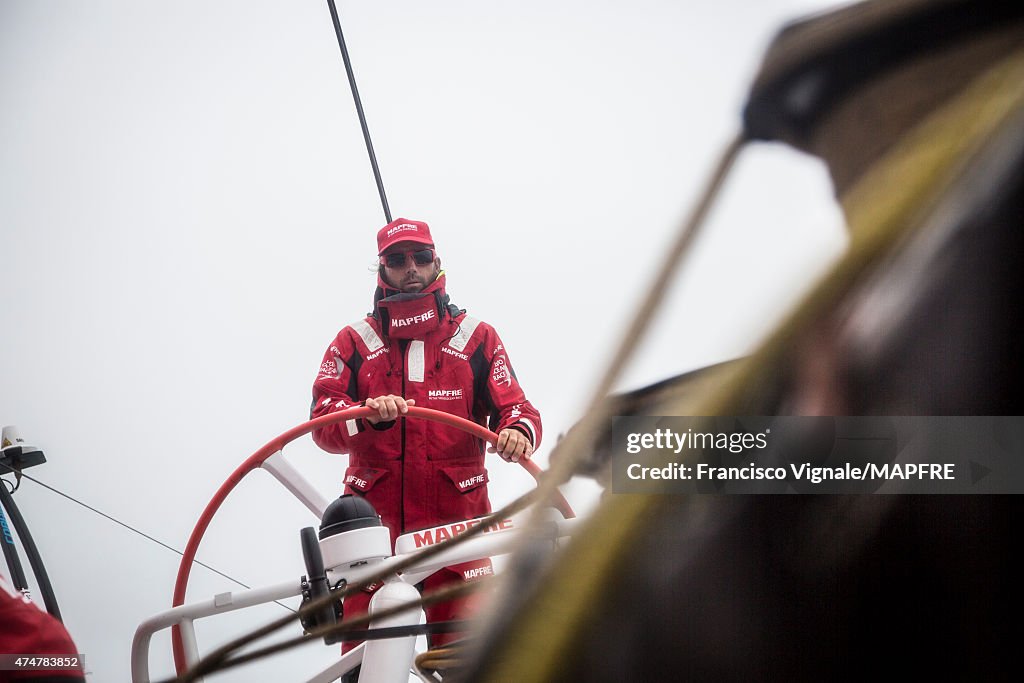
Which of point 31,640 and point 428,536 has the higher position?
point 428,536

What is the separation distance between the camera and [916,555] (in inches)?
13.7

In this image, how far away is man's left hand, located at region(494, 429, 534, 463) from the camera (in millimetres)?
1550

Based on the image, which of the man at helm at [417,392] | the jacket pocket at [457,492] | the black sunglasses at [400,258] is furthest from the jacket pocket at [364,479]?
the black sunglasses at [400,258]

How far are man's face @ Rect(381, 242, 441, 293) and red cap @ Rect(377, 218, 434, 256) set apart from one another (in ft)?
0.05

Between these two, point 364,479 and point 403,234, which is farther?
point 403,234

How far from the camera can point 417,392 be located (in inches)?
77.8

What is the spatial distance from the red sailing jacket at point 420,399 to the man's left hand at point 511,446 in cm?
20

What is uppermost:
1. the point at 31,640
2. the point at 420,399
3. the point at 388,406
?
the point at 420,399

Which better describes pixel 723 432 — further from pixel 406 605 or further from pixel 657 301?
pixel 406 605

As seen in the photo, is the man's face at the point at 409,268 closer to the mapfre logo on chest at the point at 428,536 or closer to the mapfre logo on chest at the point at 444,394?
the mapfre logo on chest at the point at 444,394

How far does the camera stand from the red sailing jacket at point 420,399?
6.29 feet

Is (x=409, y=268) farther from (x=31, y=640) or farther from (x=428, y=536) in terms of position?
(x=31, y=640)

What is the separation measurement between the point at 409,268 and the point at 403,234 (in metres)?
0.09

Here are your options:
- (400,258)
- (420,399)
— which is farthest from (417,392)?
(400,258)
